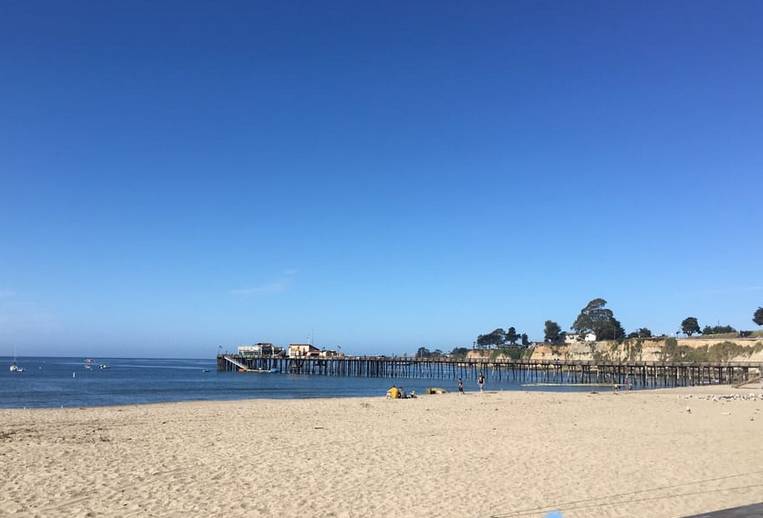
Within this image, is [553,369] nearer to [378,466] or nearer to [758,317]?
[758,317]

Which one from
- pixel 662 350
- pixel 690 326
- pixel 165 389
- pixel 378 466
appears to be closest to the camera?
A: pixel 378 466

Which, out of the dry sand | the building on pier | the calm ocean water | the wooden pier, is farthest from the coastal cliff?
the dry sand

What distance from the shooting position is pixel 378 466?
11.2 metres

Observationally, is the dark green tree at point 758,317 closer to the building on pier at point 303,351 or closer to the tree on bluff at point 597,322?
the tree on bluff at point 597,322

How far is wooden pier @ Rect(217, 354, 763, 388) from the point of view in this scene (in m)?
63.8

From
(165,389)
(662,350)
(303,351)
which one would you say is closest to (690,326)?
(662,350)

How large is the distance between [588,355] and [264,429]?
10211cm

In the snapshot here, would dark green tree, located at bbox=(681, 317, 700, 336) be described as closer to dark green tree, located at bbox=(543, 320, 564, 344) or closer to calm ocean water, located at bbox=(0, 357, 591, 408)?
dark green tree, located at bbox=(543, 320, 564, 344)

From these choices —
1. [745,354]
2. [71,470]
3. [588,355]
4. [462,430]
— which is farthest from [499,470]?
[588,355]

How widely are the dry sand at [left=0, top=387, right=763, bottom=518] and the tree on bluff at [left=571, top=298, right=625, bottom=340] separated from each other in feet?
388

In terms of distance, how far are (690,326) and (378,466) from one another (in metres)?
144

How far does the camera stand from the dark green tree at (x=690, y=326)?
135875 millimetres

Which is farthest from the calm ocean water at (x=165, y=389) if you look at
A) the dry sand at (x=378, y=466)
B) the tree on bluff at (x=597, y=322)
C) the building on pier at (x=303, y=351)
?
the tree on bluff at (x=597, y=322)

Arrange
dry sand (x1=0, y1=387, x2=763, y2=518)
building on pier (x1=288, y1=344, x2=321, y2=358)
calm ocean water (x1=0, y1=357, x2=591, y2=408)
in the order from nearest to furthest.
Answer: dry sand (x1=0, y1=387, x2=763, y2=518) → calm ocean water (x1=0, y1=357, x2=591, y2=408) → building on pier (x1=288, y1=344, x2=321, y2=358)
